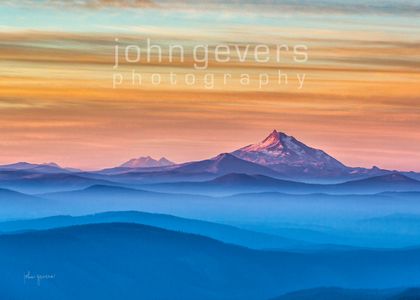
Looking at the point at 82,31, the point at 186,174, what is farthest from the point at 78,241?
the point at 82,31

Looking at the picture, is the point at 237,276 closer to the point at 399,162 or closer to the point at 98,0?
the point at 399,162

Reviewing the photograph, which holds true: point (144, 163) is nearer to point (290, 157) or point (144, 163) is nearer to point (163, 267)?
point (163, 267)

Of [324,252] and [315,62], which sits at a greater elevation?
[315,62]

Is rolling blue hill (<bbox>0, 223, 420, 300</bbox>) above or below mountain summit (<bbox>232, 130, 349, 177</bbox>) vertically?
below

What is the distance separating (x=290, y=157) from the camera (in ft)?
12.9

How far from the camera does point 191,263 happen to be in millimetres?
3926

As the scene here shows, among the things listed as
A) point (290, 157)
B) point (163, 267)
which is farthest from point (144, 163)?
point (290, 157)

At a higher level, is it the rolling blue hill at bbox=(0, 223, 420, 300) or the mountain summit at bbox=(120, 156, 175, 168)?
the mountain summit at bbox=(120, 156, 175, 168)

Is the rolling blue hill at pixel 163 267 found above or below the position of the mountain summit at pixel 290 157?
below

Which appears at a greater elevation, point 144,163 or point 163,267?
point 144,163

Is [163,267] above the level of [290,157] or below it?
below

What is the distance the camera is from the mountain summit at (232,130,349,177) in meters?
3.91

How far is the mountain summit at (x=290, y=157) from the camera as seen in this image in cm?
391

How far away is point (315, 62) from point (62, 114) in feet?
3.10
